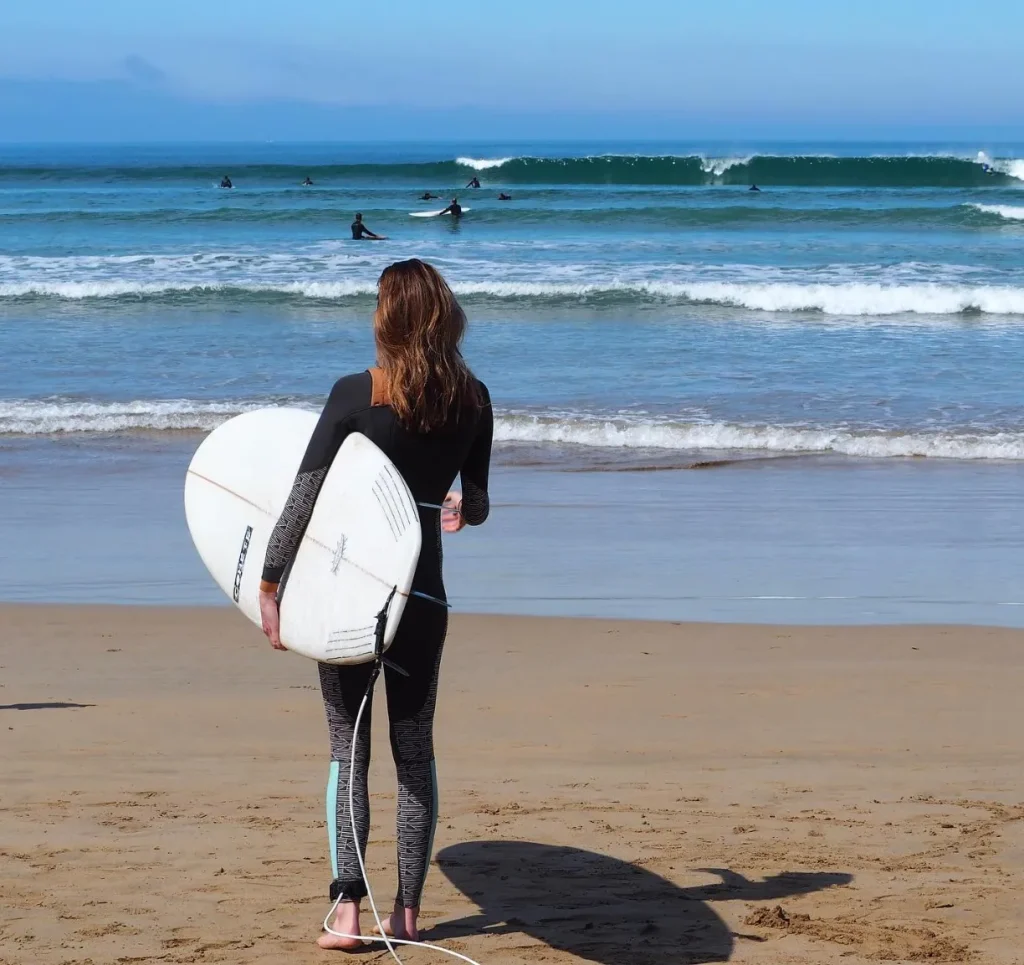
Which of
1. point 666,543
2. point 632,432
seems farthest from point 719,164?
point 666,543

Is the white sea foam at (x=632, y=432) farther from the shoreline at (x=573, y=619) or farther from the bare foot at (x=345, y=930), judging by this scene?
the bare foot at (x=345, y=930)

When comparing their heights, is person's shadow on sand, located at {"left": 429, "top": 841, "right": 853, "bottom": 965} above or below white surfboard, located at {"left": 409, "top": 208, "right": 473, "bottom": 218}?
below

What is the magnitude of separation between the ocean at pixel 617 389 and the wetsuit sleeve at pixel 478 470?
2.86m

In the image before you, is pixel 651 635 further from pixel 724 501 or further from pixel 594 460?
pixel 594 460

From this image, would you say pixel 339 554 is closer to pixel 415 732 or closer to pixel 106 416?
pixel 415 732

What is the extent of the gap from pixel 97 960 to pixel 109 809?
884 mm

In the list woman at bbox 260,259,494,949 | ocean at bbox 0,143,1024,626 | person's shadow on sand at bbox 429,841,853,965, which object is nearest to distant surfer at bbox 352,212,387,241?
ocean at bbox 0,143,1024,626

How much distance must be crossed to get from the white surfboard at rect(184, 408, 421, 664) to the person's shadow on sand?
0.82 meters

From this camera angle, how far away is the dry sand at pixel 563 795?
9.54 feet

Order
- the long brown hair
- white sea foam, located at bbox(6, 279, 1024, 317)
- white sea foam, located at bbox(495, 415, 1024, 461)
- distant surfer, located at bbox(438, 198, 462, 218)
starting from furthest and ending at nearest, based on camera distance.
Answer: distant surfer, located at bbox(438, 198, 462, 218) < white sea foam, located at bbox(6, 279, 1024, 317) < white sea foam, located at bbox(495, 415, 1024, 461) < the long brown hair

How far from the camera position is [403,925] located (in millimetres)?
2857

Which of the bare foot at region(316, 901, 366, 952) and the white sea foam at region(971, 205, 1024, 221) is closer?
the bare foot at region(316, 901, 366, 952)

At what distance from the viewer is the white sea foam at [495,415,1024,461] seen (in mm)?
9242

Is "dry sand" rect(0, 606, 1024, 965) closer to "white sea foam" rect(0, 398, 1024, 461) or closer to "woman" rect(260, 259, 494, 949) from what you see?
"woman" rect(260, 259, 494, 949)
